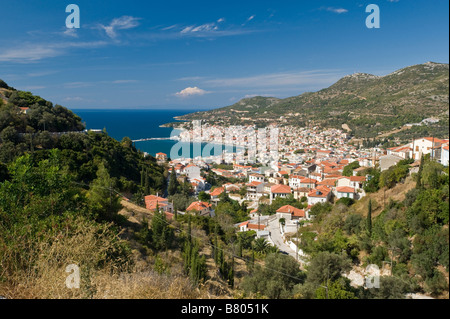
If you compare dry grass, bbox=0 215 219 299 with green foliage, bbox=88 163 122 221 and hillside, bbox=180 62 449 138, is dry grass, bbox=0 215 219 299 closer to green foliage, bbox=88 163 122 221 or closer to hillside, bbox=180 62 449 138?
green foliage, bbox=88 163 122 221

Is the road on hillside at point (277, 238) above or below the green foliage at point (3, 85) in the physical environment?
below

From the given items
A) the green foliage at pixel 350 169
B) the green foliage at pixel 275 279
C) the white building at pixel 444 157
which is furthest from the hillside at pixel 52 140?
the green foliage at pixel 350 169

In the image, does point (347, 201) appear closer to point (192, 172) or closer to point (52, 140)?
point (52, 140)

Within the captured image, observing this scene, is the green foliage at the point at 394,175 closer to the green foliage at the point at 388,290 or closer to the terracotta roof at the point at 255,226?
the terracotta roof at the point at 255,226

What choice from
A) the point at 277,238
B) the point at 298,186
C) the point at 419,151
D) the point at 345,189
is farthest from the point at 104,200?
the point at 298,186
